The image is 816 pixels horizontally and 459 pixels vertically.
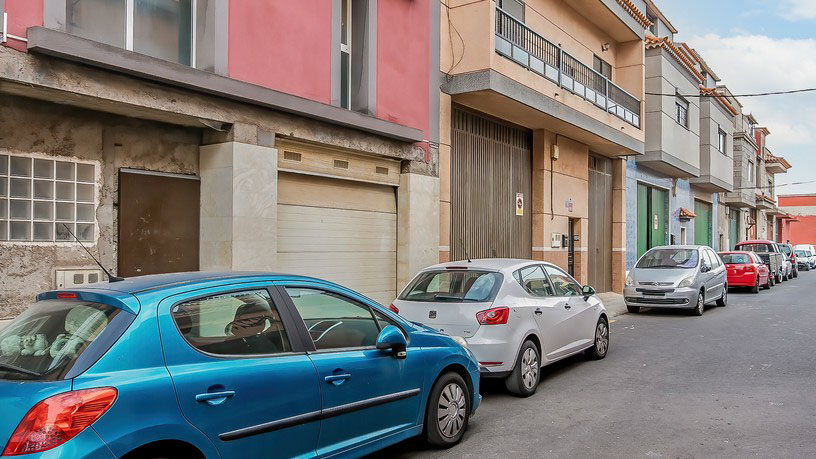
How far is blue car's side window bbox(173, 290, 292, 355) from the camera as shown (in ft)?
12.1

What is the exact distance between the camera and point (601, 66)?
68.1 feet

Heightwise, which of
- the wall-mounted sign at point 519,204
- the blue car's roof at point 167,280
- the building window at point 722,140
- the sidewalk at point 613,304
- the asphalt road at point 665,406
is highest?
the building window at point 722,140

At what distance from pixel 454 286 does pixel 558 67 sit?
33.0 feet

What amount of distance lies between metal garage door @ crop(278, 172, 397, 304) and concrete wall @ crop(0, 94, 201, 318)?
76.1 inches

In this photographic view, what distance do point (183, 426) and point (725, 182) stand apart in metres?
33.5

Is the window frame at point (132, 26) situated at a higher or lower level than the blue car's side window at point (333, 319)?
higher

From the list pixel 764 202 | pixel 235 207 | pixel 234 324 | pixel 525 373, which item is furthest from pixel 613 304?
pixel 764 202

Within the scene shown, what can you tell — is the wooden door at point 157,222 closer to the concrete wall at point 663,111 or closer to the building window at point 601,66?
the building window at point 601,66

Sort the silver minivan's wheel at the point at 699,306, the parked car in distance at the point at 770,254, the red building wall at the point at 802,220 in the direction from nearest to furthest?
the silver minivan's wheel at the point at 699,306 → the parked car in distance at the point at 770,254 → the red building wall at the point at 802,220

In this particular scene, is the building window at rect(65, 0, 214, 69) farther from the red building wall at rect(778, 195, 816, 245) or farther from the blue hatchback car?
the red building wall at rect(778, 195, 816, 245)

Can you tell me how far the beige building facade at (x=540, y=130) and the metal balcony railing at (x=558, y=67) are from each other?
4 centimetres

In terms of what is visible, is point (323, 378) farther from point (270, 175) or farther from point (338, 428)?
point (270, 175)

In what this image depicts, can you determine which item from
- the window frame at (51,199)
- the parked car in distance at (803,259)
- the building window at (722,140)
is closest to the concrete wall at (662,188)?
the building window at (722,140)

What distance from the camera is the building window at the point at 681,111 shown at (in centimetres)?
2578
